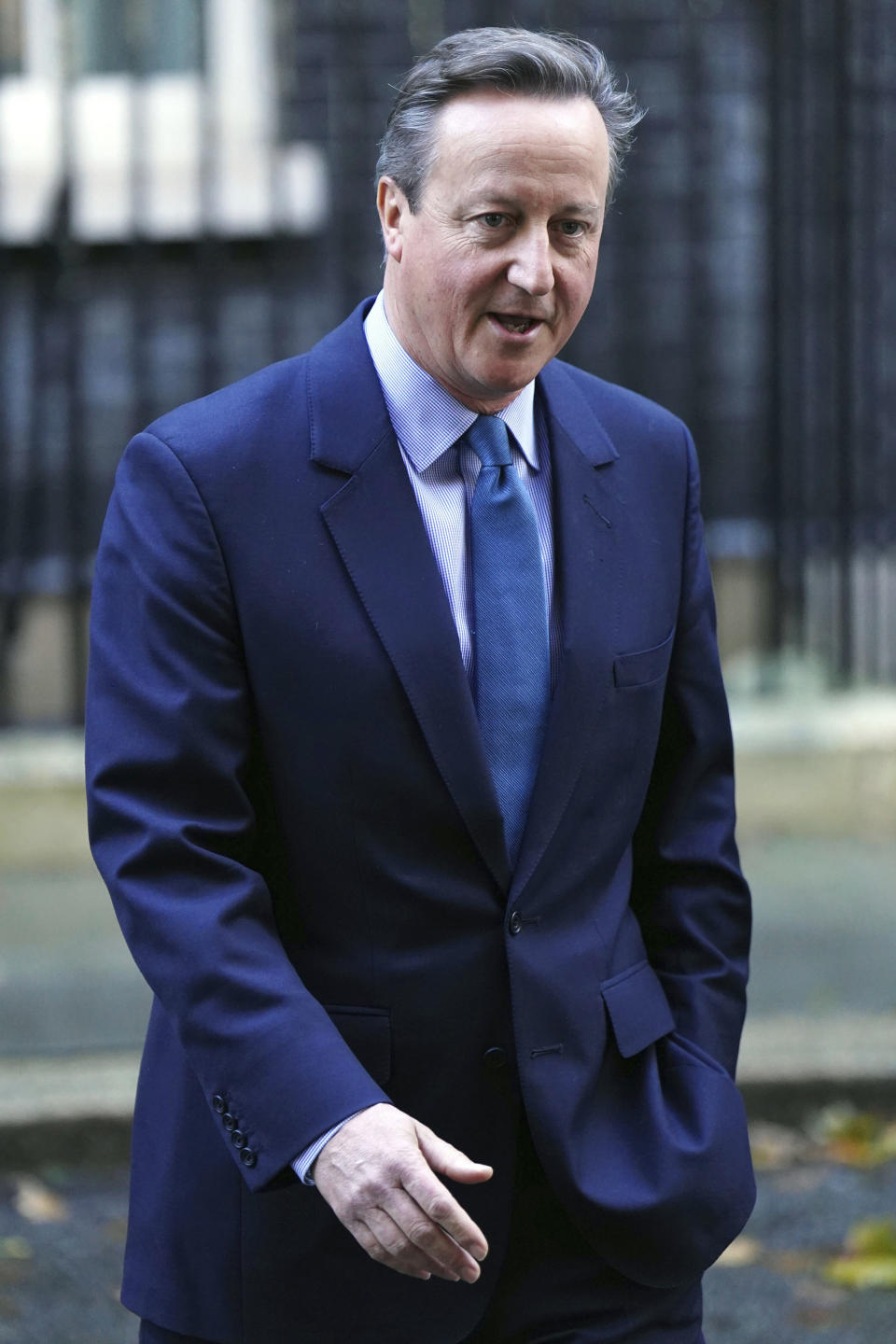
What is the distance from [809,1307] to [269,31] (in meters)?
4.46

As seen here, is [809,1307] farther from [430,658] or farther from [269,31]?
[269,31]

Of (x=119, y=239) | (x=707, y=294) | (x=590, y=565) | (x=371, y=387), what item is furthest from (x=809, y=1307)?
(x=119, y=239)

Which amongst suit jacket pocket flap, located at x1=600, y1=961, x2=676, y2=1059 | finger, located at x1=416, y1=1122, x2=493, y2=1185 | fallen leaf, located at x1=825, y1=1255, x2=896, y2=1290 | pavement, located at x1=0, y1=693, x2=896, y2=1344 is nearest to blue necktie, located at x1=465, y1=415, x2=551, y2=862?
suit jacket pocket flap, located at x1=600, y1=961, x2=676, y2=1059

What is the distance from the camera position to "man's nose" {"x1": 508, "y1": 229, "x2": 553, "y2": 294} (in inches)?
83.3

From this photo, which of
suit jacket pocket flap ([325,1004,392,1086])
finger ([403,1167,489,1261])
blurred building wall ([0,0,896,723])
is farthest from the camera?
blurred building wall ([0,0,896,723])

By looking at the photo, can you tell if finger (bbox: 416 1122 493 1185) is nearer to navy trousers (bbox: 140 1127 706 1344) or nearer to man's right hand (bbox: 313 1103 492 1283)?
man's right hand (bbox: 313 1103 492 1283)

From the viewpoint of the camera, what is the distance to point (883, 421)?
264 inches

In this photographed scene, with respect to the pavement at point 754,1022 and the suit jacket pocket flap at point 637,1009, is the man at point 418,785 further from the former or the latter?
the pavement at point 754,1022

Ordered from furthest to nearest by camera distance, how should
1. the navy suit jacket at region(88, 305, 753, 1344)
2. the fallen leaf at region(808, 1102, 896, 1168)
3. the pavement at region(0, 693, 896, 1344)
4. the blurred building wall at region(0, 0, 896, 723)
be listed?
the blurred building wall at region(0, 0, 896, 723)
the fallen leaf at region(808, 1102, 896, 1168)
the pavement at region(0, 693, 896, 1344)
the navy suit jacket at region(88, 305, 753, 1344)

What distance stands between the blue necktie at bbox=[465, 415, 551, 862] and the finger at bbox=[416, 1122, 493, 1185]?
393 millimetres

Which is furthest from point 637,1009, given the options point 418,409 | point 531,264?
point 531,264

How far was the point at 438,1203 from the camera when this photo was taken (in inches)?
74.0

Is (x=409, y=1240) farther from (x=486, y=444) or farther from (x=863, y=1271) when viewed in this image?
(x=863, y=1271)

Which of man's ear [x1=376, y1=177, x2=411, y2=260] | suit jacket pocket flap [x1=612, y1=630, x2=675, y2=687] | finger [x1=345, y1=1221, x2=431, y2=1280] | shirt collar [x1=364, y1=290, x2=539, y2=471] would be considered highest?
man's ear [x1=376, y1=177, x2=411, y2=260]
